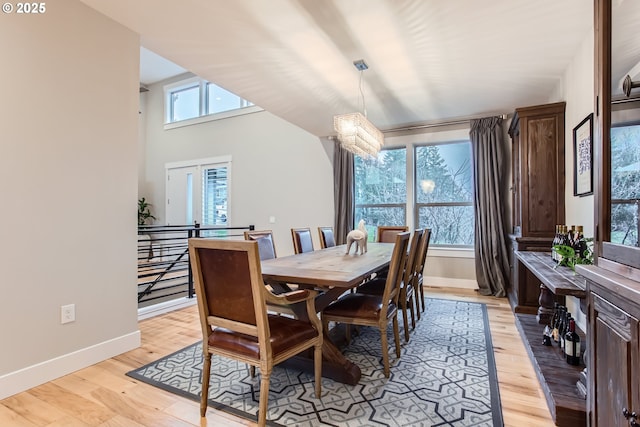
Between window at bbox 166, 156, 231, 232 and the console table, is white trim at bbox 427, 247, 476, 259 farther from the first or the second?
window at bbox 166, 156, 231, 232

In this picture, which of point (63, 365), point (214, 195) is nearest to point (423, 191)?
point (214, 195)

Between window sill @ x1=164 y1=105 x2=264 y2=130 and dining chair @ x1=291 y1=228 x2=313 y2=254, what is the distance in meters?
3.51

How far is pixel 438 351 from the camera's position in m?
2.50

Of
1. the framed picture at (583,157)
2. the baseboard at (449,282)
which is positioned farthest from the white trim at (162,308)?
the framed picture at (583,157)

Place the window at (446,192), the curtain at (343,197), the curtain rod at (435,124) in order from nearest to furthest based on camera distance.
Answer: the curtain rod at (435,124)
the window at (446,192)
the curtain at (343,197)

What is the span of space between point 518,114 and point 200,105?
5943 mm

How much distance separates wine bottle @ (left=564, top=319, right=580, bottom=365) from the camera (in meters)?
1.98

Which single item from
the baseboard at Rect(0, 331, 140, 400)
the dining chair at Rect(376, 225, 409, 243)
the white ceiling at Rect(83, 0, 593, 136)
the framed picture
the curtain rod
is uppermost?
the white ceiling at Rect(83, 0, 593, 136)

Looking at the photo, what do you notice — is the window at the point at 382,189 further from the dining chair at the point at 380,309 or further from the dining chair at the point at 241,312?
the dining chair at the point at 241,312

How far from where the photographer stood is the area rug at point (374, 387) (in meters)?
1.67

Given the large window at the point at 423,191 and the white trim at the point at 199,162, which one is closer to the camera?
the large window at the point at 423,191

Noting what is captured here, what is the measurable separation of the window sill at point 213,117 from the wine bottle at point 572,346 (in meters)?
5.66

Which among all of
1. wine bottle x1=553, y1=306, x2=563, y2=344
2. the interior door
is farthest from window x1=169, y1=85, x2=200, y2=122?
wine bottle x1=553, y1=306, x2=563, y2=344

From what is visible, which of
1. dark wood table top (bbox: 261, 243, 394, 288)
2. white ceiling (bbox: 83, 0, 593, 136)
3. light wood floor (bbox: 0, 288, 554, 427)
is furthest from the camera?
white ceiling (bbox: 83, 0, 593, 136)
